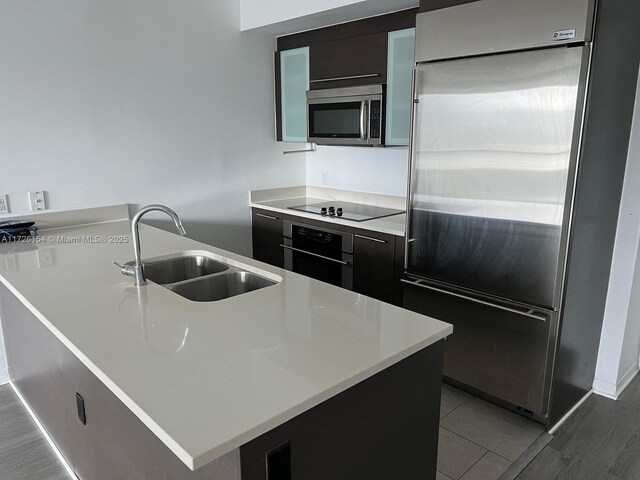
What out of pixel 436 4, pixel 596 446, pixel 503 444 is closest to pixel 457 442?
pixel 503 444

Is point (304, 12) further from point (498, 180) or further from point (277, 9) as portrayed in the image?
point (498, 180)

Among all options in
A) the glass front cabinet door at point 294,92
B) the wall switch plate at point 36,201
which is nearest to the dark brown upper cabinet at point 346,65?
the glass front cabinet door at point 294,92

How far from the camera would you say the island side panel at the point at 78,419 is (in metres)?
1.32

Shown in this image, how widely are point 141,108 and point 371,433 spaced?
2.61m

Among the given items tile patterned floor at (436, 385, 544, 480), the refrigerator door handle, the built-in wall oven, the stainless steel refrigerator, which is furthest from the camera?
the built-in wall oven

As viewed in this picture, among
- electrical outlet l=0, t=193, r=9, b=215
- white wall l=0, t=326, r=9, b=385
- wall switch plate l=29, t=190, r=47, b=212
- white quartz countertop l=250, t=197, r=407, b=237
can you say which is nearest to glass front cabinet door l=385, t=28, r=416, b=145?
white quartz countertop l=250, t=197, r=407, b=237

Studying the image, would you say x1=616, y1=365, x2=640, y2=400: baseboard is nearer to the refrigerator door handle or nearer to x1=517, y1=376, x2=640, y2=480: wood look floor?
x1=517, y1=376, x2=640, y2=480: wood look floor

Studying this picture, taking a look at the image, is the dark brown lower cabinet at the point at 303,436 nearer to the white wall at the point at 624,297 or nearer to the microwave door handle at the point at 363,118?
the white wall at the point at 624,297

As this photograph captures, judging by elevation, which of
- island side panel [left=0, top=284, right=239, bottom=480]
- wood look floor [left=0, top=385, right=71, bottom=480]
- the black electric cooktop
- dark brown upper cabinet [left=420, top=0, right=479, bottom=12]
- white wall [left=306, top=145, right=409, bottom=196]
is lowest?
wood look floor [left=0, top=385, right=71, bottom=480]

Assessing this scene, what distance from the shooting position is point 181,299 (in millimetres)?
1758

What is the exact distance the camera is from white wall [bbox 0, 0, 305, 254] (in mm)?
2713

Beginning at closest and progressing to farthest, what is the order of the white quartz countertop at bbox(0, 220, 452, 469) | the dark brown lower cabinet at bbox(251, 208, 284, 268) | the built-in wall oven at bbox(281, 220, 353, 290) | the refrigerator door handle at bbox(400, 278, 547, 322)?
the white quartz countertop at bbox(0, 220, 452, 469) → the refrigerator door handle at bbox(400, 278, 547, 322) → the built-in wall oven at bbox(281, 220, 353, 290) → the dark brown lower cabinet at bbox(251, 208, 284, 268)

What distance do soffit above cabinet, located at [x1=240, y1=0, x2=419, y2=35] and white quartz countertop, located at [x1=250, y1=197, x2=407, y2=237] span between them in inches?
49.4

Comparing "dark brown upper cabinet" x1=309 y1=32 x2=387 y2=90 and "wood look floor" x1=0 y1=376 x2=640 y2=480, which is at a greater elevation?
"dark brown upper cabinet" x1=309 y1=32 x2=387 y2=90
